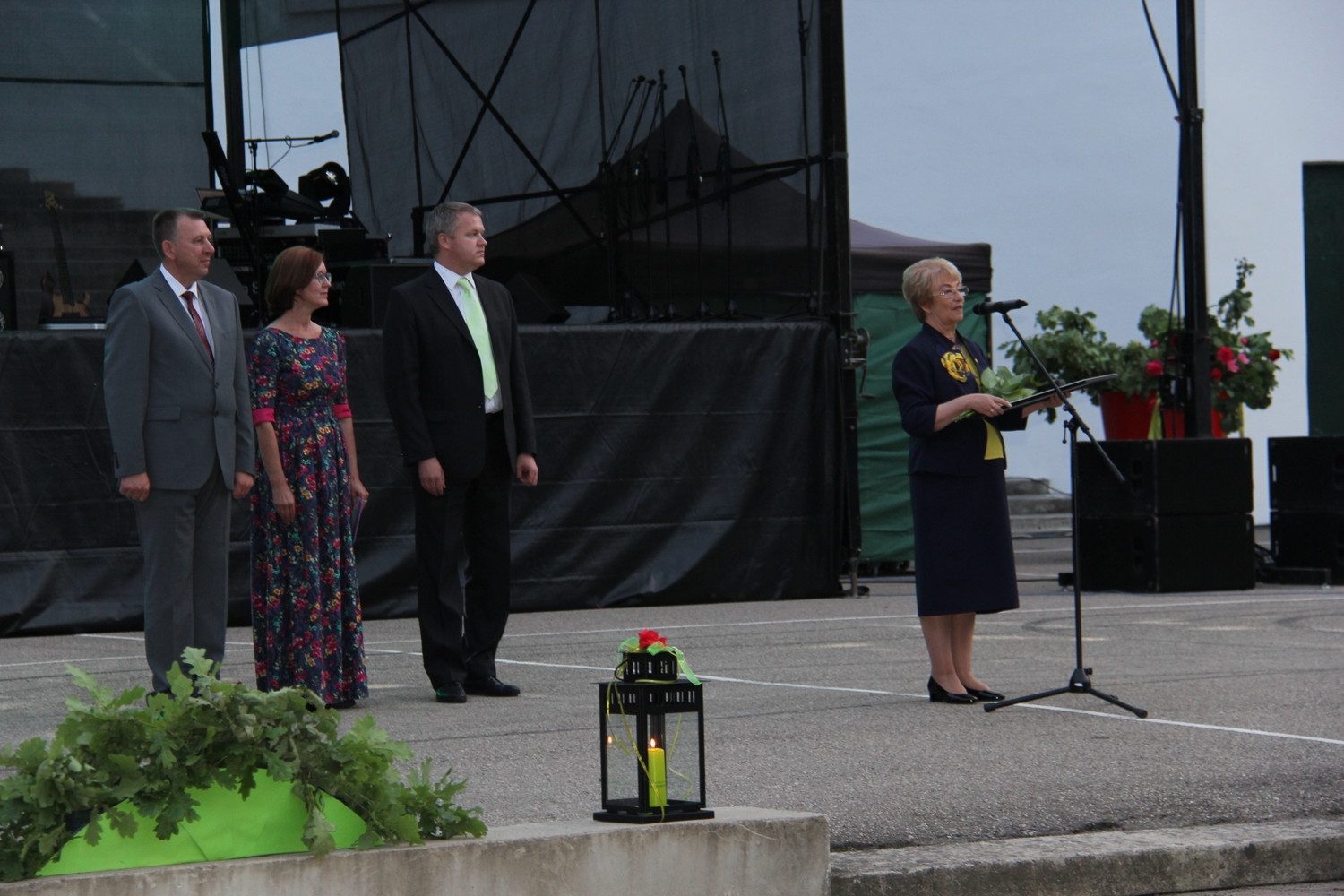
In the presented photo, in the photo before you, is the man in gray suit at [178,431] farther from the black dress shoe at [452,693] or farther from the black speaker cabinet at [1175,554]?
the black speaker cabinet at [1175,554]

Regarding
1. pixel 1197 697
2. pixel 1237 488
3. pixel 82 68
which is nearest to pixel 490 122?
pixel 82 68

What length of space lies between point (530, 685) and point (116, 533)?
3.50 metres

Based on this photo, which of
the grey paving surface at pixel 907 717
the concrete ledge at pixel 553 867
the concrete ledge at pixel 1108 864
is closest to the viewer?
the concrete ledge at pixel 553 867

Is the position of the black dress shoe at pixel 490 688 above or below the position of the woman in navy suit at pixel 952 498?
below

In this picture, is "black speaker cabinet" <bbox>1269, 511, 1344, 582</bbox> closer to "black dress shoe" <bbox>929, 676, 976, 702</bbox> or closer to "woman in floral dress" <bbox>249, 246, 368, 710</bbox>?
"black dress shoe" <bbox>929, 676, 976, 702</bbox>

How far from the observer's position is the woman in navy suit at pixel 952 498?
21.0 ft

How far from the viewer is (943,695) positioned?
6453 millimetres

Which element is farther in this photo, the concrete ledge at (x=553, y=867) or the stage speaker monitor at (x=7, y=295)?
the stage speaker monitor at (x=7, y=295)

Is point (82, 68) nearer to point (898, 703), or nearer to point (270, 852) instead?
point (898, 703)

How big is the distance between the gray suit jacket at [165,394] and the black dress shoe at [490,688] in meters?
1.25

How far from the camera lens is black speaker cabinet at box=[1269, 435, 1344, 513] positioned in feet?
38.7

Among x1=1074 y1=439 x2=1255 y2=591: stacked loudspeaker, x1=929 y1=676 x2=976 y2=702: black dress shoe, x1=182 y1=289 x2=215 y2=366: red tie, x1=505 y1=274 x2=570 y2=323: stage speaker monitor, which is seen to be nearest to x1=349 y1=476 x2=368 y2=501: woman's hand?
x1=182 y1=289 x2=215 y2=366: red tie

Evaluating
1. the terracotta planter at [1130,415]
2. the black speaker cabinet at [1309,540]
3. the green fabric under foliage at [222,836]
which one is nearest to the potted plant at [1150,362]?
the terracotta planter at [1130,415]

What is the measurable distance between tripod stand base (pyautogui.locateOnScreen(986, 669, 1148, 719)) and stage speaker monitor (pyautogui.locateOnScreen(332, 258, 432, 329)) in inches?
232
